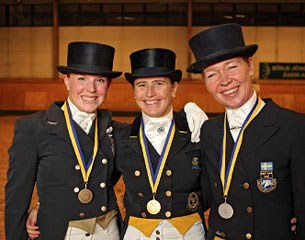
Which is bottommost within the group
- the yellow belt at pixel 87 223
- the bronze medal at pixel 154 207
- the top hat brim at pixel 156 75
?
the yellow belt at pixel 87 223

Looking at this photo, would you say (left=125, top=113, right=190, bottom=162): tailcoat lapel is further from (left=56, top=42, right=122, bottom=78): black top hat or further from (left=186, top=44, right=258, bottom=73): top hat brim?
(left=186, top=44, right=258, bottom=73): top hat brim

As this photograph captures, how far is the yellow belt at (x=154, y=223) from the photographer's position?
2625 mm

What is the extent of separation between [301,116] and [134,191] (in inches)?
42.5

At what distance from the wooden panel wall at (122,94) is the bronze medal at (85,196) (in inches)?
467

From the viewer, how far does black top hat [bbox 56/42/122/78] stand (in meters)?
2.78

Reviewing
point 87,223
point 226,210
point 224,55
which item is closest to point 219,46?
point 224,55

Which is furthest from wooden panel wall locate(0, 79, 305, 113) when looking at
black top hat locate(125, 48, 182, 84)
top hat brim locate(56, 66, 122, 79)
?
top hat brim locate(56, 66, 122, 79)

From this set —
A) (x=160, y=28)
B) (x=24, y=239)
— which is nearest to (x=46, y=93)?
(x=160, y=28)

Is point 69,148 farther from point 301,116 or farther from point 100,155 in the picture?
point 301,116

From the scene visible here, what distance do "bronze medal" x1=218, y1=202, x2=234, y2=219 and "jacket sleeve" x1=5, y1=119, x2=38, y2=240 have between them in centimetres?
114

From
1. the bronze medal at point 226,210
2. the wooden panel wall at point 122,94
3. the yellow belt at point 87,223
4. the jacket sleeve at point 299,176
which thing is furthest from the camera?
the wooden panel wall at point 122,94

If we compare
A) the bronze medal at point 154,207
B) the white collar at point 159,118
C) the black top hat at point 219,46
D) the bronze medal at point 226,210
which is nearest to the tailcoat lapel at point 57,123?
the white collar at point 159,118

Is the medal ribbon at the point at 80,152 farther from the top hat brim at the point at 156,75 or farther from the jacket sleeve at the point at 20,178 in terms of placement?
the top hat brim at the point at 156,75

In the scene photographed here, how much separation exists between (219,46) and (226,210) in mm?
893
